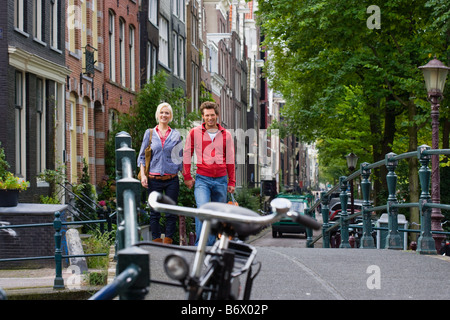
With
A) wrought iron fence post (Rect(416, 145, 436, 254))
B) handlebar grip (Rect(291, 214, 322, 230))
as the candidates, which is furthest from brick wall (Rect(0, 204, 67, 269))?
handlebar grip (Rect(291, 214, 322, 230))

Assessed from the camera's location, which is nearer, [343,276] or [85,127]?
[343,276]

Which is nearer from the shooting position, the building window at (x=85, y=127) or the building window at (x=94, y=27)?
the building window at (x=85, y=127)

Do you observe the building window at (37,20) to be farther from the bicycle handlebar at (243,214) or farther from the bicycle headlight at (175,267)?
the bicycle headlight at (175,267)

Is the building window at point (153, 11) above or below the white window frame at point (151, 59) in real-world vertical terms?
above

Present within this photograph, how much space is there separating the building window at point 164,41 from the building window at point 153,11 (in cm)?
101

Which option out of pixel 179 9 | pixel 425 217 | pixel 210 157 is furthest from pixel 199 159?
pixel 179 9

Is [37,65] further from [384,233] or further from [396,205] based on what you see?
[396,205]

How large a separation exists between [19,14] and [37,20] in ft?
4.12

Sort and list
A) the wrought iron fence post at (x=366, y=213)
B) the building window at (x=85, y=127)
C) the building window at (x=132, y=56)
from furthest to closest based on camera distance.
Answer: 1. the building window at (x=132, y=56)
2. the building window at (x=85, y=127)
3. the wrought iron fence post at (x=366, y=213)

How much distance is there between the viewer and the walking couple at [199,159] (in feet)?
27.7

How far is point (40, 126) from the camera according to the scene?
1886 centimetres

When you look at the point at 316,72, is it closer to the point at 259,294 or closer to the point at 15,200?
the point at 15,200

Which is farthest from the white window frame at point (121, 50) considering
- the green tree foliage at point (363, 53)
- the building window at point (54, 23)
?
the building window at point (54, 23)
